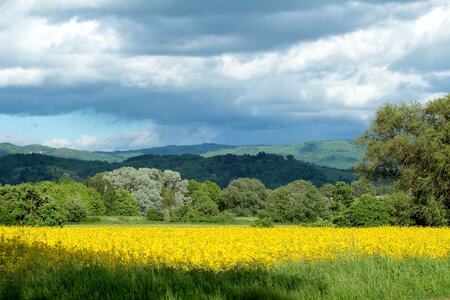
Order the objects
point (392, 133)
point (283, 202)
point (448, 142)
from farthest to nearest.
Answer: point (283, 202) < point (392, 133) < point (448, 142)

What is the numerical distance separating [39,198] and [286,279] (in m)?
45.2

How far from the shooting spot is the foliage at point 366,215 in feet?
168

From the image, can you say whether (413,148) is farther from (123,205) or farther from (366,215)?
(123,205)

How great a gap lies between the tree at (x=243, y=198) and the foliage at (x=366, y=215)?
297 feet

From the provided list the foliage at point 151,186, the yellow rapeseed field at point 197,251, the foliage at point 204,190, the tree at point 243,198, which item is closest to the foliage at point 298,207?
the tree at point 243,198

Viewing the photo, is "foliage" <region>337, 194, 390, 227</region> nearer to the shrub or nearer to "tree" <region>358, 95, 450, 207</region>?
"tree" <region>358, 95, 450, 207</region>

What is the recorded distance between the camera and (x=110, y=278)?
12.8m

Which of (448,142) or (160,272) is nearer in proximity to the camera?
(160,272)

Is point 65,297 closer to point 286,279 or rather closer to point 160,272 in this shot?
point 160,272

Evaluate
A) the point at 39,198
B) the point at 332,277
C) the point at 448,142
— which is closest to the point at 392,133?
the point at 448,142

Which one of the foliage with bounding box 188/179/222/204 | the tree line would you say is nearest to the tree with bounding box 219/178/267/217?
the foliage with bounding box 188/179/222/204

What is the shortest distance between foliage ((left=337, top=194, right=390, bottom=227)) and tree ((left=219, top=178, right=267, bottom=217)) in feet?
297

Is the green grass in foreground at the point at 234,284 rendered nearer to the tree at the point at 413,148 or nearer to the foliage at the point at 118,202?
the tree at the point at 413,148

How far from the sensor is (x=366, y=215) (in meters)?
51.5
